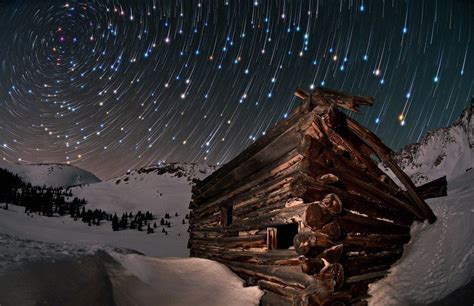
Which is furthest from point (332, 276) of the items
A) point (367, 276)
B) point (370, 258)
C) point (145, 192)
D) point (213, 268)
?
point (145, 192)

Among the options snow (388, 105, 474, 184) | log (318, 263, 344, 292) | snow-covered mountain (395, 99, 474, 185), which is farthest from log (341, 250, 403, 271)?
snow-covered mountain (395, 99, 474, 185)

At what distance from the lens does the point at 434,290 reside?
539cm

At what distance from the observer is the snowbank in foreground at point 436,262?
537 centimetres

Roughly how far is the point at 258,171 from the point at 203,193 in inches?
188

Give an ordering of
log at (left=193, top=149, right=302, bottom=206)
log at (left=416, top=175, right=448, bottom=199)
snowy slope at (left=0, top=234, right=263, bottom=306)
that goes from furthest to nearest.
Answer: log at (left=416, top=175, right=448, bottom=199) < log at (left=193, top=149, right=302, bottom=206) < snowy slope at (left=0, top=234, right=263, bottom=306)

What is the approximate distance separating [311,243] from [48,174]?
332 ft

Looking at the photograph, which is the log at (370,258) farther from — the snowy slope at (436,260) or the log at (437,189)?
the log at (437,189)

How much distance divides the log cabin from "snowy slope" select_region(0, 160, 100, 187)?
88337 millimetres

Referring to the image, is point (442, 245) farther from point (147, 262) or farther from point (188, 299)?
point (147, 262)

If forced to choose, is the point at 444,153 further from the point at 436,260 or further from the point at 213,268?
the point at 213,268

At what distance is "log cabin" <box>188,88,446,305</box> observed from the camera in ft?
18.1

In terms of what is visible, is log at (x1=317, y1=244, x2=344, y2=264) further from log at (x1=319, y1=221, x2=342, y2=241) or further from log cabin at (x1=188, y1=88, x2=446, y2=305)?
log at (x1=319, y1=221, x2=342, y2=241)

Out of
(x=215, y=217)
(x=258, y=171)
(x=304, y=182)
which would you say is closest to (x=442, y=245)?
(x=304, y=182)

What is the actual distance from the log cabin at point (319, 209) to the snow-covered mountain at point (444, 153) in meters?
53.1
